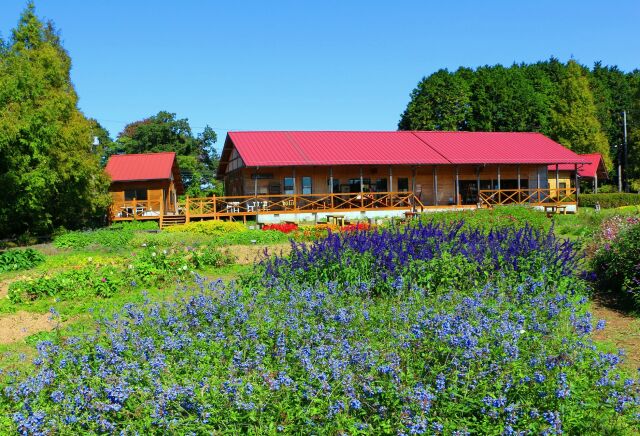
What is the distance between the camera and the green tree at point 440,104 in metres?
51.0

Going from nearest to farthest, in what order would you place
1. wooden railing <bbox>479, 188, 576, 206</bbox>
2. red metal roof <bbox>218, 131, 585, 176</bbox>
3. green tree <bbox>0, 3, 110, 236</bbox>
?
green tree <bbox>0, 3, 110, 236</bbox> < red metal roof <bbox>218, 131, 585, 176</bbox> < wooden railing <bbox>479, 188, 576, 206</bbox>

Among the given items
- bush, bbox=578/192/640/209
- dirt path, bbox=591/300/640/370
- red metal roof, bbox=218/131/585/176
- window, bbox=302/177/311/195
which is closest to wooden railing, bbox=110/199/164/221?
red metal roof, bbox=218/131/585/176

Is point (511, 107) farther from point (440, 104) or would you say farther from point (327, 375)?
point (327, 375)

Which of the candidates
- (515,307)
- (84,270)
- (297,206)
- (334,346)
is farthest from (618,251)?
(297,206)

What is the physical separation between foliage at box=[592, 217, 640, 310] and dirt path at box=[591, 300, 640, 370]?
37 centimetres

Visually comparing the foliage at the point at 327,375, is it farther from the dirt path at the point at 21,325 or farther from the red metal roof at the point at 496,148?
the red metal roof at the point at 496,148

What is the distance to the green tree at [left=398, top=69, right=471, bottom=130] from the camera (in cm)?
5097

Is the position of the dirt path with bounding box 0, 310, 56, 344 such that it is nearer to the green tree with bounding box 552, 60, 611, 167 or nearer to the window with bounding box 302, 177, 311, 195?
the window with bounding box 302, 177, 311, 195

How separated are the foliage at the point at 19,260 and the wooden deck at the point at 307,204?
12.5m

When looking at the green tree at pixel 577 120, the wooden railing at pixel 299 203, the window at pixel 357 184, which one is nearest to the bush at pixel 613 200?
the green tree at pixel 577 120

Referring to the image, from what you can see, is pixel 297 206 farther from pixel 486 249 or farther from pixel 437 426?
pixel 437 426

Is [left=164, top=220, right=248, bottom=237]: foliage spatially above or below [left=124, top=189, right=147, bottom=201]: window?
below

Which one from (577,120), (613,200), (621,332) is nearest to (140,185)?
(613,200)

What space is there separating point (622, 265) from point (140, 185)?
30660 millimetres
